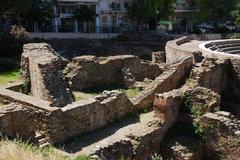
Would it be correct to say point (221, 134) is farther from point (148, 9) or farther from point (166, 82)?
point (148, 9)

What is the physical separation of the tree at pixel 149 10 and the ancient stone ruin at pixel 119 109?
31.4 meters

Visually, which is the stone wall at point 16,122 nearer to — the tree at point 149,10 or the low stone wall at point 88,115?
the low stone wall at point 88,115

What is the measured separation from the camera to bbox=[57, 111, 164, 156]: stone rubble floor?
14.7 m

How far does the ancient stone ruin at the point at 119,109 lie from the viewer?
47.7 feet

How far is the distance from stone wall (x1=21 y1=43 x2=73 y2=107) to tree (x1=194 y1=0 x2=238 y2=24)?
4051 centimetres

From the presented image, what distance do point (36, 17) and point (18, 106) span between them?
30887 mm

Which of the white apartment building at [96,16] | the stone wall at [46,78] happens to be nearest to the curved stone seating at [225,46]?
the stone wall at [46,78]

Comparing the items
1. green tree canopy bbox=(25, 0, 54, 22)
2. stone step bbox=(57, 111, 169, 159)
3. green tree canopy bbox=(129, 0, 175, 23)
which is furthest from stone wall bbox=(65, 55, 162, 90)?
green tree canopy bbox=(129, 0, 175, 23)

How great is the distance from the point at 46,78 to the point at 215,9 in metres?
43.7

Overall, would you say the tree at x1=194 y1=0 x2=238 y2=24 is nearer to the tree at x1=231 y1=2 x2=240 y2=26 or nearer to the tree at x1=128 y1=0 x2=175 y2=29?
the tree at x1=231 y1=2 x2=240 y2=26

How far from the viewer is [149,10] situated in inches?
2143

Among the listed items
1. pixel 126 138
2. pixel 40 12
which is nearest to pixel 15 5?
pixel 40 12

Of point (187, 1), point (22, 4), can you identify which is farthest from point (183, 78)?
point (187, 1)

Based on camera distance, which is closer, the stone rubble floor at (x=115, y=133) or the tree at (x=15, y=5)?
the stone rubble floor at (x=115, y=133)
